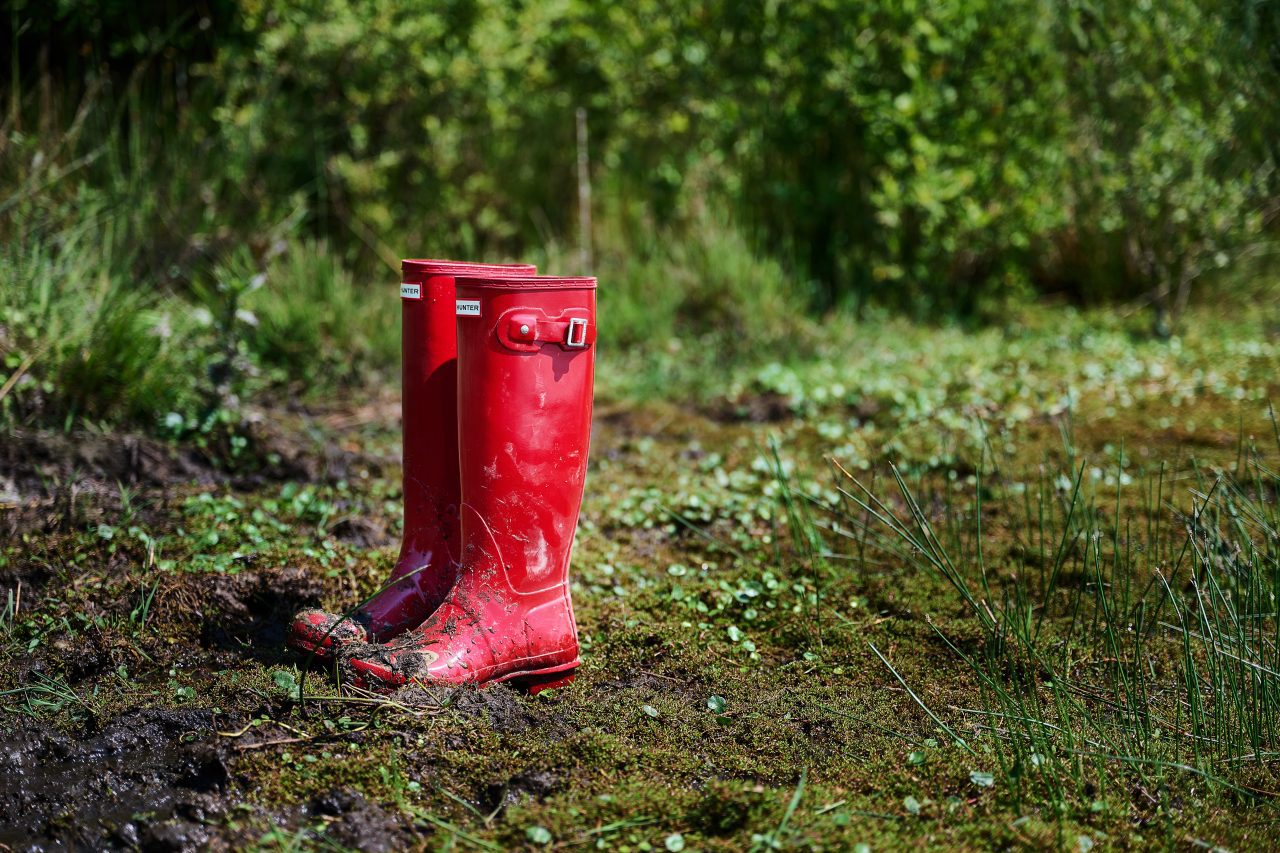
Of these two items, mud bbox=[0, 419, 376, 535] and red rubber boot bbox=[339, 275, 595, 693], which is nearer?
red rubber boot bbox=[339, 275, 595, 693]

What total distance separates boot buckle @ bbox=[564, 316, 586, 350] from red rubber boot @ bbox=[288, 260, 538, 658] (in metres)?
0.22

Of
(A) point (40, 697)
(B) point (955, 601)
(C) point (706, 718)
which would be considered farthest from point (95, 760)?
(B) point (955, 601)

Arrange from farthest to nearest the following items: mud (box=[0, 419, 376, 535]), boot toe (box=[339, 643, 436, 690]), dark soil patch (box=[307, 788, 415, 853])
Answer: mud (box=[0, 419, 376, 535]) → boot toe (box=[339, 643, 436, 690]) → dark soil patch (box=[307, 788, 415, 853])

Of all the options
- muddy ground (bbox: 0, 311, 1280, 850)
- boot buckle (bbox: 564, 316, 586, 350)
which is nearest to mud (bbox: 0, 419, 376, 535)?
muddy ground (bbox: 0, 311, 1280, 850)

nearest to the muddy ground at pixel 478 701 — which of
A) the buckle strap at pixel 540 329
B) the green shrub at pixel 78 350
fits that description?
the green shrub at pixel 78 350

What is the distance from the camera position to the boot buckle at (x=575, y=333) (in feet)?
6.25

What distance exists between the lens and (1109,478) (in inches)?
127

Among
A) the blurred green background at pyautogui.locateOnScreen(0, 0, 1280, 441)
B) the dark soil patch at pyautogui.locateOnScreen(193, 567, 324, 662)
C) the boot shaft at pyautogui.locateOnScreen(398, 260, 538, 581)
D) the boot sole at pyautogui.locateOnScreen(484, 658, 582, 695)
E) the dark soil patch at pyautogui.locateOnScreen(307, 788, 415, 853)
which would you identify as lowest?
the dark soil patch at pyautogui.locateOnScreen(307, 788, 415, 853)

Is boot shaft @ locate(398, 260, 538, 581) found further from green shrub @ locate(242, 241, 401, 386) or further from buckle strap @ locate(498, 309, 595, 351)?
green shrub @ locate(242, 241, 401, 386)

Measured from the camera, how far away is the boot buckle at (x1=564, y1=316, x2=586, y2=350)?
190 cm

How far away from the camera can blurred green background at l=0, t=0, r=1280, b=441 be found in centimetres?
425

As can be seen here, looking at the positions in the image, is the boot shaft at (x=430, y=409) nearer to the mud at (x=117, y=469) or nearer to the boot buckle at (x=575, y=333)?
the boot buckle at (x=575, y=333)

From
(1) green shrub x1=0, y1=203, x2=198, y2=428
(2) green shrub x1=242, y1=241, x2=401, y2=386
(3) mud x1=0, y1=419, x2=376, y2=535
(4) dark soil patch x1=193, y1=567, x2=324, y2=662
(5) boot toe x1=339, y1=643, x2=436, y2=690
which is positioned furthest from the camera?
(2) green shrub x1=242, y1=241, x2=401, y2=386

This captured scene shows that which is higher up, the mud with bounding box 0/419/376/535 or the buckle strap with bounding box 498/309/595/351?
the buckle strap with bounding box 498/309/595/351
